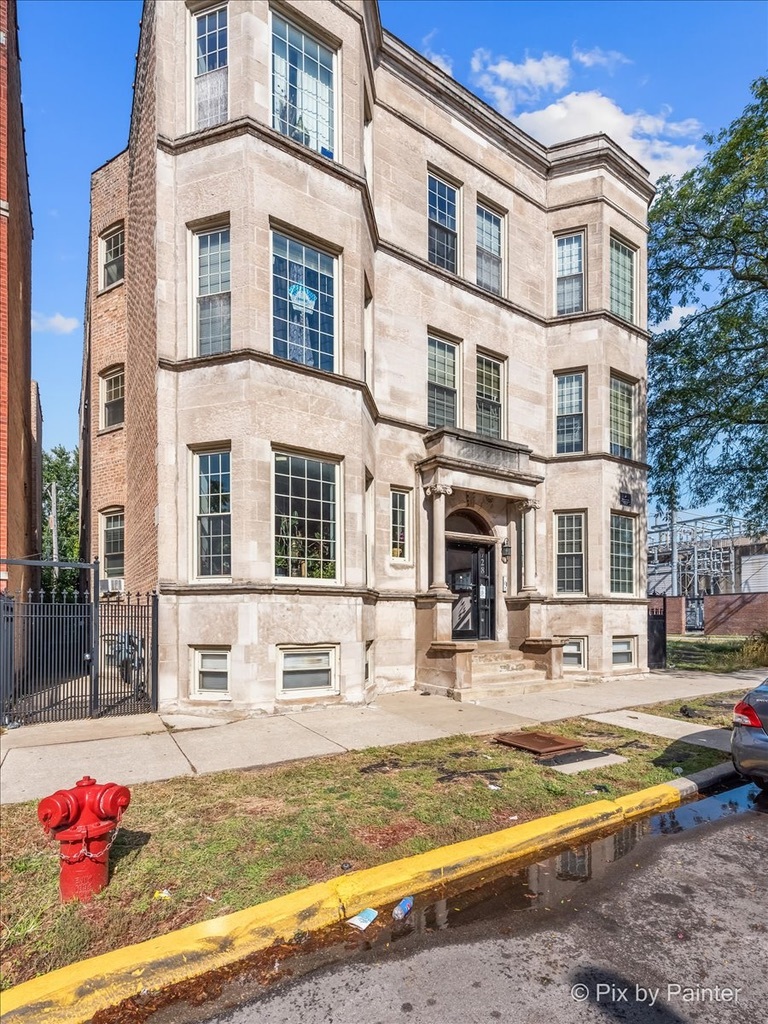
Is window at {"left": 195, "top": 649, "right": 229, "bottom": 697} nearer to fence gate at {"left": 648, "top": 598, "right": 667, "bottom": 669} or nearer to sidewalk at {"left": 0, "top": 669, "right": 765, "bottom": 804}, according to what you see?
sidewalk at {"left": 0, "top": 669, "right": 765, "bottom": 804}

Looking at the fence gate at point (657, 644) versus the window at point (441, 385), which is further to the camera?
the fence gate at point (657, 644)

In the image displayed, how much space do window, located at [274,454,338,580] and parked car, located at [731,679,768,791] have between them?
699cm

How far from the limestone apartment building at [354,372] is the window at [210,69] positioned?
46 mm

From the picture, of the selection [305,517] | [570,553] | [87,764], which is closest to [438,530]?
→ [305,517]

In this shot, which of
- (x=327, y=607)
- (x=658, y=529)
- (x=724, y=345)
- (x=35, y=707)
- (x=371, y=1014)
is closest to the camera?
(x=371, y=1014)

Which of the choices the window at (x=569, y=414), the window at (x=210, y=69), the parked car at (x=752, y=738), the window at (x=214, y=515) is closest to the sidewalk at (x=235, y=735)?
the window at (x=214, y=515)

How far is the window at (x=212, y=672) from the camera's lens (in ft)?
34.4

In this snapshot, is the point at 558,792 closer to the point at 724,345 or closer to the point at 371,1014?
the point at 371,1014

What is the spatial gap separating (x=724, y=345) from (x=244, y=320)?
15.6 meters

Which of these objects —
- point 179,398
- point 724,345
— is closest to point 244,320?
point 179,398

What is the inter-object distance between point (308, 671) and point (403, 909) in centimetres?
685

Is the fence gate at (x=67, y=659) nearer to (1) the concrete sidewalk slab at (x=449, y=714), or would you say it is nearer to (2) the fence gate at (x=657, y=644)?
(1) the concrete sidewalk slab at (x=449, y=714)

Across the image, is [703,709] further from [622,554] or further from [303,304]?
[303,304]

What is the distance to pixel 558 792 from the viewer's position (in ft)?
20.9
